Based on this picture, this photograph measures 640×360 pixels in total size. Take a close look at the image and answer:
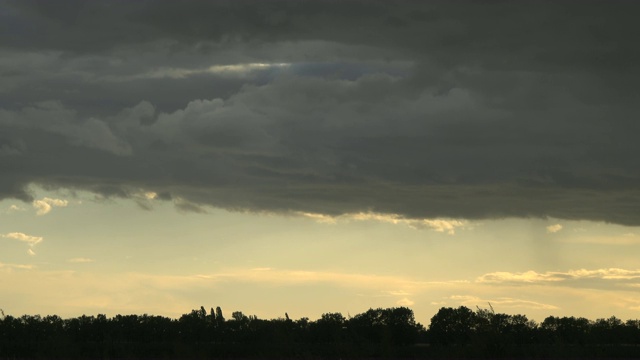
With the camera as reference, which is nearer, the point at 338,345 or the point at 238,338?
the point at 338,345

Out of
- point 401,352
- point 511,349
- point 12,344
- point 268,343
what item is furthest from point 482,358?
point 12,344

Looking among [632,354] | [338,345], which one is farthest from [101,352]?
[632,354]

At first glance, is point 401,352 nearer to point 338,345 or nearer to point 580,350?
point 338,345

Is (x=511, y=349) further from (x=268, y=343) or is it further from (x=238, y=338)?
(x=238, y=338)

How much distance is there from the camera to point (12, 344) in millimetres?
159250

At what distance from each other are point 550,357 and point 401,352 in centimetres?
2268

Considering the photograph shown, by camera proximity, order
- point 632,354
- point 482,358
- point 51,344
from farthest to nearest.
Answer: point 632,354 → point 51,344 → point 482,358

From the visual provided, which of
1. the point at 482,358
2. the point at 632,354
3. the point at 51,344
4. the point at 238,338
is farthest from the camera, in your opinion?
the point at 238,338

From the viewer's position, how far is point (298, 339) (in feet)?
636

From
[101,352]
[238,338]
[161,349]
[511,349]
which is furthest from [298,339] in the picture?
[511,349]

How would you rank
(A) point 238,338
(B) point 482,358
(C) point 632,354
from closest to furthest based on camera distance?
(B) point 482,358 → (C) point 632,354 → (A) point 238,338

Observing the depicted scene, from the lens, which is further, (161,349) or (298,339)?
(298,339)

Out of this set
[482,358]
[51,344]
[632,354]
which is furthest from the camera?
[632,354]

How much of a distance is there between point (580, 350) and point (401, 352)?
2632 cm
